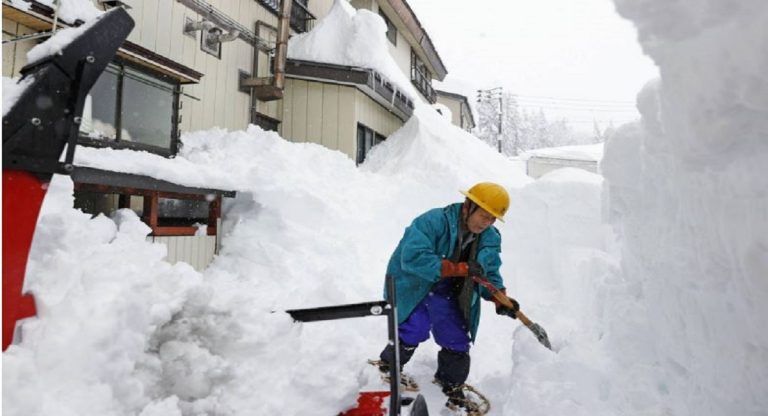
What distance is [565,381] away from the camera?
331 cm

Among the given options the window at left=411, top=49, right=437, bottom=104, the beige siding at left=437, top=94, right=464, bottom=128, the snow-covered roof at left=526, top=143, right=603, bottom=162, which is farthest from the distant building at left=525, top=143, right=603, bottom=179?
the window at left=411, top=49, right=437, bottom=104

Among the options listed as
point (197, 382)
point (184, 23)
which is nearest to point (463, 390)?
point (197, 382)

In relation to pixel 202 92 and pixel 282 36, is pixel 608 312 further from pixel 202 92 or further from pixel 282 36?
pixel 282 36

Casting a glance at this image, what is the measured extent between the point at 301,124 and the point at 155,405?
11.5 meters

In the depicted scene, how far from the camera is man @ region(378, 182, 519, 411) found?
3539mm

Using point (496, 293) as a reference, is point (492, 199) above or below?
above

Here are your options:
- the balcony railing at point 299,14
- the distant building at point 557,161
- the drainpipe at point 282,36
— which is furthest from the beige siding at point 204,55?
Result: the distant building at point 557,161

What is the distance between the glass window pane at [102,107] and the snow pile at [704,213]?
696 centimetres

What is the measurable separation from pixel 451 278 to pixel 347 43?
10169 millimetres

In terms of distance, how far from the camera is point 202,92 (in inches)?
399

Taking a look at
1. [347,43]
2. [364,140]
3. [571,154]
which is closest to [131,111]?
[347,43]

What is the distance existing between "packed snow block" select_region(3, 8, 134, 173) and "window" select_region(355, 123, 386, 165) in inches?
440

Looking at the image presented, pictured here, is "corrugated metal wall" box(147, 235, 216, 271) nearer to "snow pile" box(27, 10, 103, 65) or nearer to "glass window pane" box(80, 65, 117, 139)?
"glass window pane" box(80, 65, 117, 139)

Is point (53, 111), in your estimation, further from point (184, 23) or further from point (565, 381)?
point (184, 23)
